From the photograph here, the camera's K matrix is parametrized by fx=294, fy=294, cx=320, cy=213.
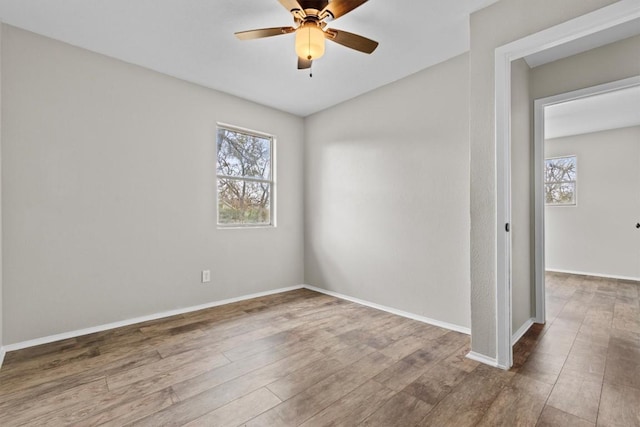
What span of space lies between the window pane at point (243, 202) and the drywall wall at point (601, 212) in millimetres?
5473

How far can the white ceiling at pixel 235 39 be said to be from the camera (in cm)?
211

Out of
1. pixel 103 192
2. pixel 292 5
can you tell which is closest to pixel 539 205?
pixel 292 5

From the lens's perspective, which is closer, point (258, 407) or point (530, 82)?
point (258, 407)

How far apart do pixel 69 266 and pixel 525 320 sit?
13.6 feet

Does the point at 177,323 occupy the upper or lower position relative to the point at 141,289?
lower

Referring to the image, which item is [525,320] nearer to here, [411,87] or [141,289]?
[411,87]

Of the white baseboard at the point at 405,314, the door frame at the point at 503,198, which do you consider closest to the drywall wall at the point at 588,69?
the door frame at the point at 503,198

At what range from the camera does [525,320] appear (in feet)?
9.01

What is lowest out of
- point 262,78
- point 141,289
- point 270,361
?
point 270,361

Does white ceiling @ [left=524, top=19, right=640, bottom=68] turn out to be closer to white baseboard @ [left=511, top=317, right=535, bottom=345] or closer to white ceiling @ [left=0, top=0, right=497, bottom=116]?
white ceiling @ [left=0, top=0, right=497, bottom=116]

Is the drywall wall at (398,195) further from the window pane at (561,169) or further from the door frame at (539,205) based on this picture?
the window pane at (561,169)

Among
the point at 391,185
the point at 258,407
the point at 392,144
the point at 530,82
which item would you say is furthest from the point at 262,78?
the point at 258,407

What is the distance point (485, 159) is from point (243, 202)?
2823 mm

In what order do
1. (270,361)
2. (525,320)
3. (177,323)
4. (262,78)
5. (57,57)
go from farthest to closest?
(262,78)
(177,323)
(525,320)
(57,57)
(270,361)
